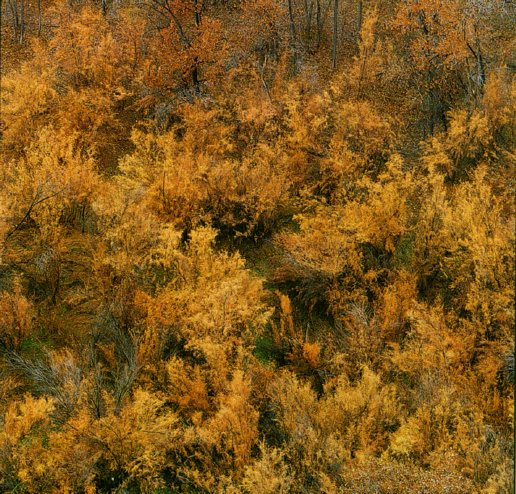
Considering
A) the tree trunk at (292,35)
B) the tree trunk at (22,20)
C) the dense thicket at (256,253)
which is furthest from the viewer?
the tree trunk at (292,35)

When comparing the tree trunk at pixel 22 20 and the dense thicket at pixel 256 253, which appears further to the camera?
the tree trunk at pixel 22 20

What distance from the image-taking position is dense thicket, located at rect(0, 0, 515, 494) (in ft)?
46.4

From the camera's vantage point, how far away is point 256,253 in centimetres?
2362

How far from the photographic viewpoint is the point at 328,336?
19859 millimetres

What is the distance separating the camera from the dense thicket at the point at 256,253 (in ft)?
46.4

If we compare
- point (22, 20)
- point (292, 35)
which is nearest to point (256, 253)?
point (292, 35)

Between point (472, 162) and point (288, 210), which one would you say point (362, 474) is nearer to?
point (288, 210)

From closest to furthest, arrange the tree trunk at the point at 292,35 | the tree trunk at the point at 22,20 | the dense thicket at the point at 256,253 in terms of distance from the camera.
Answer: the dense thicket at the point at 256,253
the tree trunk at the point at 22,20
the tree trunk at the point at 292,35

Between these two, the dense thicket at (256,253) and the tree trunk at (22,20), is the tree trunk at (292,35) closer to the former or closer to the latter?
the dense thicket at (256,253)

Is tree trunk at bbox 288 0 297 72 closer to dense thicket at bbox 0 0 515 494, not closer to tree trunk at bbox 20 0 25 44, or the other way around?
dense thicket at bbox 0 0 515 494

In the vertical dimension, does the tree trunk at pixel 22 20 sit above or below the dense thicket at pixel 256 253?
above

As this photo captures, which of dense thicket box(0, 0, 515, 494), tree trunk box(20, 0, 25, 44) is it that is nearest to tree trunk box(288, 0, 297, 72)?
dense thicket box(0, 0, 515, 494)

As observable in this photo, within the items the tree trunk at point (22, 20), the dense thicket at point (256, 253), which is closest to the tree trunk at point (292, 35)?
the dense thicket at point (256, 253)

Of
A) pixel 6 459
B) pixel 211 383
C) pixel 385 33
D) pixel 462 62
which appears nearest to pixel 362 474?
pixel 211 383
